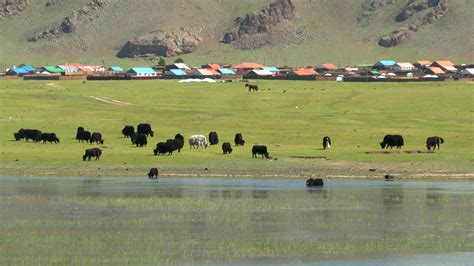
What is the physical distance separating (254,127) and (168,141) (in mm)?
18565

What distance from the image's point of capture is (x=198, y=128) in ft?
254

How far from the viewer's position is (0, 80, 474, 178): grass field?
54.6 m

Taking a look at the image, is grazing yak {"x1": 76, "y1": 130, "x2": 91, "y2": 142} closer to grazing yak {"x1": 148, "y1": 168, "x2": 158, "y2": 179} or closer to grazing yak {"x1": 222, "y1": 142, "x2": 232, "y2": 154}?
grazing yak {"x1": 222, "y1": 142, "x2": 232, "y2": 154}

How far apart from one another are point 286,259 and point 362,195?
15.7 metres

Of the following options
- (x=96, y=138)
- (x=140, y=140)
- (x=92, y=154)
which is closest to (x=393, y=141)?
(x=140, y=140)

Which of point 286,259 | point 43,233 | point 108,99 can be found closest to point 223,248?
point 286,259

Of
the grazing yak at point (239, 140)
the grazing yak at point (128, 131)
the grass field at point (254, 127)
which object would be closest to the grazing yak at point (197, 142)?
the grass field at point (254, 127)

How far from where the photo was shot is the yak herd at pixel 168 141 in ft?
191

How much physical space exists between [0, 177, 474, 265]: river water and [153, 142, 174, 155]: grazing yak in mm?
10777

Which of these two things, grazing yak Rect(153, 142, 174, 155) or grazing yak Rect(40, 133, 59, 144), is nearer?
grazing yak Rect(153, 142, 174, 155)

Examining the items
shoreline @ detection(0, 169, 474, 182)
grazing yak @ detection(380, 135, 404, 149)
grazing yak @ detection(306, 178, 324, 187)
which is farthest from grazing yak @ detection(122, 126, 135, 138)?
grazing yak @ detection(306, 178, 324, 187)

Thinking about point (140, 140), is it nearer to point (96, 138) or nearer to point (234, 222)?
point (96, 138)

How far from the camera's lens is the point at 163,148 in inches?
2345

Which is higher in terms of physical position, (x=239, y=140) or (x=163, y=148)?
(x=239, y=140)
